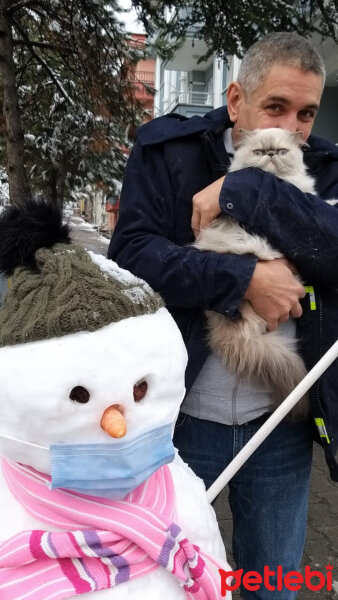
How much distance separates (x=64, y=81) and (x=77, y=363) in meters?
6.02

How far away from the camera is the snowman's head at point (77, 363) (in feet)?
2.74

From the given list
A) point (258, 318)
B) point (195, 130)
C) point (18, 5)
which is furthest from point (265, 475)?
point (18, 5)

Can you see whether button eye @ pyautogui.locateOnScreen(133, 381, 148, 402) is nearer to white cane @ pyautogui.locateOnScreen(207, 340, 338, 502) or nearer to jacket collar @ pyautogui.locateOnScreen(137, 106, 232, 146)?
white cane @ pyautogui.locateOnScreen(207, 340, 338, 502)

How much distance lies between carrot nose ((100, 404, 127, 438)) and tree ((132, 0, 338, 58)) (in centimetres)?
381

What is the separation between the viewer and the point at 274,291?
1243mm

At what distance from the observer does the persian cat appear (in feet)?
4.28

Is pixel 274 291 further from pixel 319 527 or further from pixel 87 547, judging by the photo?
pixel 319 527

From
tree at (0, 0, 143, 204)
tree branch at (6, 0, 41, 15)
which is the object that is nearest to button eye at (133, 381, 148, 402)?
tree at (0, 0, 143, 204)

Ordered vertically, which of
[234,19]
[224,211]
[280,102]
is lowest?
[224,211]

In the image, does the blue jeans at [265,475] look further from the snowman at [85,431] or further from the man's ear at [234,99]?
the man's ear at [234,99]

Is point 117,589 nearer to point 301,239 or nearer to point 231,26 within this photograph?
point 301,239

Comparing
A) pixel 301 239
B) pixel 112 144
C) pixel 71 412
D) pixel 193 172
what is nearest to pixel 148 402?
pixel 71 412

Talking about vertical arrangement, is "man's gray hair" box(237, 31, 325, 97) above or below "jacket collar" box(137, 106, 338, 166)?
above

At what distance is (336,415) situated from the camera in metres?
1.38
